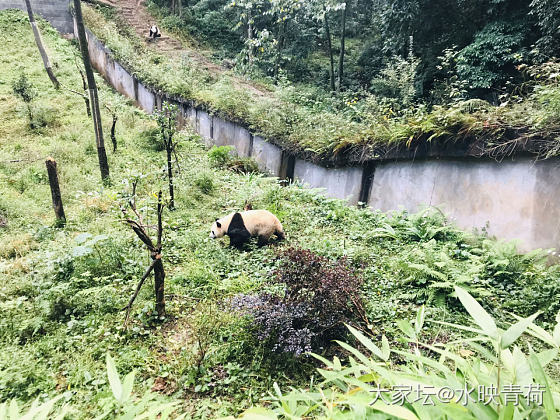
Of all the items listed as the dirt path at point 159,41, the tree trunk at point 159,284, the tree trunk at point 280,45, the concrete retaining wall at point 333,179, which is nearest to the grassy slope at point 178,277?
the tree trunk at point 159,284

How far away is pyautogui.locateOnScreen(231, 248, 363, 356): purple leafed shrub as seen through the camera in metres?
3.20

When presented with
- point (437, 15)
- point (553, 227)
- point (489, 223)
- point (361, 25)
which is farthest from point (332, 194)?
point (361, 25)

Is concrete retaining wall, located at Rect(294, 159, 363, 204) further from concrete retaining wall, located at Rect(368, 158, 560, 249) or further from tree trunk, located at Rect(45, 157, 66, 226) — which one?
tree trunk, located at Rect(45, 157, 66, 226)

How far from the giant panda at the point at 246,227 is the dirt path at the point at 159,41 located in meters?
11.8

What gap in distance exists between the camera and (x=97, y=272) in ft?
15.0

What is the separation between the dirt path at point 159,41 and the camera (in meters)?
18.5

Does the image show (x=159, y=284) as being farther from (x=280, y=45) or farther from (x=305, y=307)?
(x=280, y=45)

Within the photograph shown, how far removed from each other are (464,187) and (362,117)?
430cm

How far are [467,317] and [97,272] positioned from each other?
4630 millimetres

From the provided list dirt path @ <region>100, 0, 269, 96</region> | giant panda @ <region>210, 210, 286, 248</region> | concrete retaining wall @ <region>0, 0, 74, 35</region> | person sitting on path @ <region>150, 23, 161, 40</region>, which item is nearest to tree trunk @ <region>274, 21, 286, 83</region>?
dirt path @ <region>100, 0, 269, 96</region>

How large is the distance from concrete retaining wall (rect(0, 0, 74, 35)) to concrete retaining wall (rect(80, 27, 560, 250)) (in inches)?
758

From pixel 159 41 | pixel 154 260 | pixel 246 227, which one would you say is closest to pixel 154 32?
pixel 159 41

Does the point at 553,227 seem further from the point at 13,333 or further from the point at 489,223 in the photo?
the point at 13,333

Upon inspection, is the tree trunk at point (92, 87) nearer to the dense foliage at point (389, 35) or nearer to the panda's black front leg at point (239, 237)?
the dense foliage at point (389, 35)
